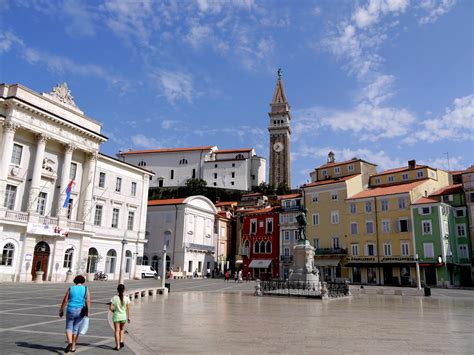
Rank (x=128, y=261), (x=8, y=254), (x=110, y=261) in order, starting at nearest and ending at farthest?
1. (x=8, y=254)
2. (x=110, y=261)
3. (x=128, y=261)

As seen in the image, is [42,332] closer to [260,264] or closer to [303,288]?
[303,288]

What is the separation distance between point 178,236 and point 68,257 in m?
21.7

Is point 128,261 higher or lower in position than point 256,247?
lower

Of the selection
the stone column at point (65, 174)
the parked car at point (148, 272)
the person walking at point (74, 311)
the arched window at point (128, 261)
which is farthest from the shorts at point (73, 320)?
the parked car at point (148, 272)

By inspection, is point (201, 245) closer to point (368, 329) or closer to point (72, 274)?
point (72, 274)

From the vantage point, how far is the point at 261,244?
64062mm

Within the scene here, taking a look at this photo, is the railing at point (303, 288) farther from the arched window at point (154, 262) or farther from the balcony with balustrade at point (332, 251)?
the arched window at point (154, 262)

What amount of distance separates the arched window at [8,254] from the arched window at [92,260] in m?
8.95

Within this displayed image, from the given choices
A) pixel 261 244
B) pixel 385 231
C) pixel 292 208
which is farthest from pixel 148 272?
pixel 385 231

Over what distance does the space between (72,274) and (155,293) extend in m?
15.5

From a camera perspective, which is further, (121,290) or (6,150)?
(6,150)

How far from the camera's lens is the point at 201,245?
206 ft

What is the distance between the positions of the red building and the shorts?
5400 centimetres

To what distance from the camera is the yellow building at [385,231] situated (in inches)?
1954
